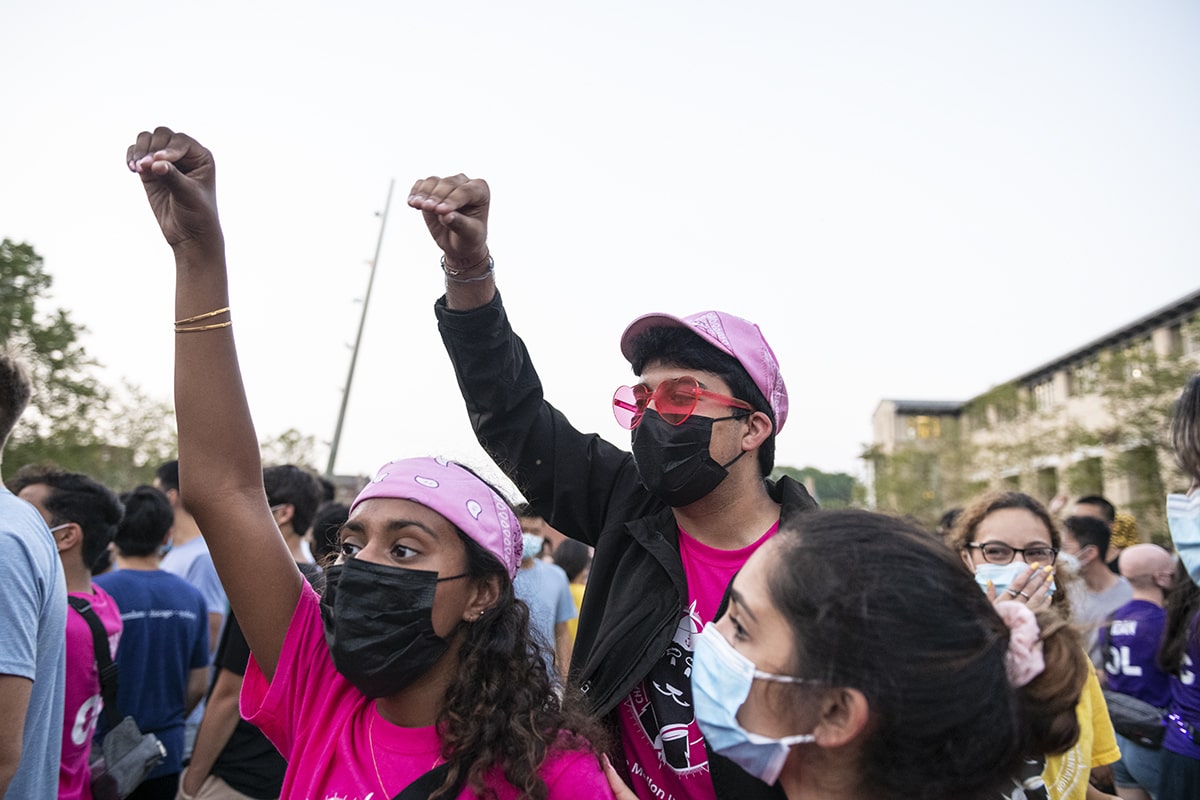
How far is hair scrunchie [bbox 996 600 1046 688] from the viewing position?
1.71 metres

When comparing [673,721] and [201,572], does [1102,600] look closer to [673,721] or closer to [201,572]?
[673,721]

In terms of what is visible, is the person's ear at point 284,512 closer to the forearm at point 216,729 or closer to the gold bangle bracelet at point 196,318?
the forearm at point 216,729

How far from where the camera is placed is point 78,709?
3533 mm

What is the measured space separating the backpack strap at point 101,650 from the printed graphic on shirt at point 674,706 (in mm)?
2490

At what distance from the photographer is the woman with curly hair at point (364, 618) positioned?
2.13 metres

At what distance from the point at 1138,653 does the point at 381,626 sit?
4.78m

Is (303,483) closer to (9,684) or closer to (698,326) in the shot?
(9,684)

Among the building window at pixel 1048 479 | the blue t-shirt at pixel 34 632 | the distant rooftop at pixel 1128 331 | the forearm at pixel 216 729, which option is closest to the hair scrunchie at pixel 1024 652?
the blue t-shirt at pixel 34 632

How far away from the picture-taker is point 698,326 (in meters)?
2.72

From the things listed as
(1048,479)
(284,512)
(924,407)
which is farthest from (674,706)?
(924,407)

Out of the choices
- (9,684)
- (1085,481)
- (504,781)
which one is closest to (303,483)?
(9,684)

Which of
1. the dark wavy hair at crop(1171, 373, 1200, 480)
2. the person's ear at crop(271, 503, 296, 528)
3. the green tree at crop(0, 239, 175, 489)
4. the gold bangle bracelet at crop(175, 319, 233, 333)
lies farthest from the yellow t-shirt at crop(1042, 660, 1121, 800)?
the green tree at crop(0, 239, 175, 489)

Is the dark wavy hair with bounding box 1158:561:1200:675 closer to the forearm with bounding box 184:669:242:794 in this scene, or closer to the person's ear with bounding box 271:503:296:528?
the forearm with bounding box 184:669:242:794

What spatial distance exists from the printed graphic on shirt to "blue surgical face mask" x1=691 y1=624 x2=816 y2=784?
519 millimetres
